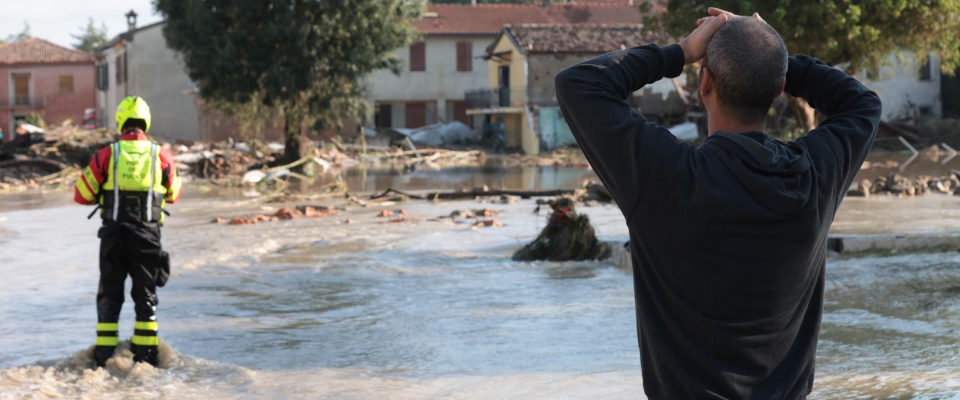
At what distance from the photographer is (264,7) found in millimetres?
32375

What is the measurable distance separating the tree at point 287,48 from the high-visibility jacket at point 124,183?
25530 millimetres

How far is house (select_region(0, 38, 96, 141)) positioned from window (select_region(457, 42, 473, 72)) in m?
26.9

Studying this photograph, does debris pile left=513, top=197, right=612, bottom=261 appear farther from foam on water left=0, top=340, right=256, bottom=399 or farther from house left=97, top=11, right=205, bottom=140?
house left=97, top=11, right=205, bottom=140

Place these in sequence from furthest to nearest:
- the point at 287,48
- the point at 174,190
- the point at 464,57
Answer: the point at 464,57
the point at 287,48
the point at 174,190

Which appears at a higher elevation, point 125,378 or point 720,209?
point 720,209

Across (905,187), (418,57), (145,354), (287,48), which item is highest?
(418,57)

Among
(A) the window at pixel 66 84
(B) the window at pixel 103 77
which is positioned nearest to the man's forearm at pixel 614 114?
(B) the window at pixel 103 77

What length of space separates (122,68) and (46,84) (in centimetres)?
1867

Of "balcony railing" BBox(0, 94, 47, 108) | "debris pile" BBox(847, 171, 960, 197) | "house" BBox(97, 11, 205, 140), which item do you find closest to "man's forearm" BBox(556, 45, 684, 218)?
"debris pile" BBox(847, 171, 960, 197)

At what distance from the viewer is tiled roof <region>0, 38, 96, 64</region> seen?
6938 cm

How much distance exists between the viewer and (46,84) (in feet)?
229

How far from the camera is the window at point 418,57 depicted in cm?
5741

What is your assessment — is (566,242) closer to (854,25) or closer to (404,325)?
(404,325)

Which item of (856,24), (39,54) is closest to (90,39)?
Answer: (39,54)
